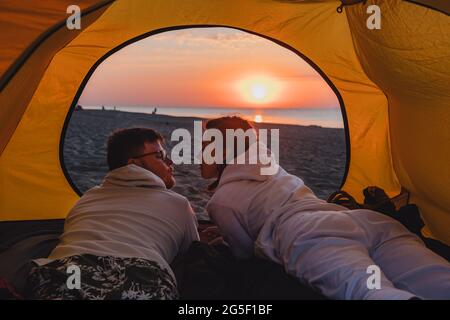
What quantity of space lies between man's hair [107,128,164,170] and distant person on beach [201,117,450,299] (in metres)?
0.25

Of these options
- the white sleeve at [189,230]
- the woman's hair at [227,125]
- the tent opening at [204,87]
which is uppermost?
the tent opening at [204,87]

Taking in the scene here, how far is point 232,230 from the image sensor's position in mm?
1883

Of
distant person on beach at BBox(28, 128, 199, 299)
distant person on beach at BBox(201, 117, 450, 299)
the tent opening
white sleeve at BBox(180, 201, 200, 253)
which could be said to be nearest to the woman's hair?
distant person on beach at BBox(201, 117, 450, 299)

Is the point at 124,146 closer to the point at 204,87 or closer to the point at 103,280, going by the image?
the point at 103,280

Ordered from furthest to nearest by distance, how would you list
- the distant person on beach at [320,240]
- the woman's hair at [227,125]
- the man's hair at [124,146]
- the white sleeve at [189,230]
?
the woman's hair at [227,125], the man's hair at [124,146], the white sleeve at [189,230], the distant person on beach at [320,240]

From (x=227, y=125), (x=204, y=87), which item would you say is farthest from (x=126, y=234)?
(x=204, y=87)

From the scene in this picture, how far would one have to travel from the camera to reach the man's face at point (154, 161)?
199cm

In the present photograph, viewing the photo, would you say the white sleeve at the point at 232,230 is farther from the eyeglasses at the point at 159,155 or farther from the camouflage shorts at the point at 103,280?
the camouflage shorts at the point at 103,280

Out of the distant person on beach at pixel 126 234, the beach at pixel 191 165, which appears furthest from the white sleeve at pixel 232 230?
the beach at pixel 191 165

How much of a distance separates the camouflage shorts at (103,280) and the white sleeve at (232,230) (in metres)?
0.48
